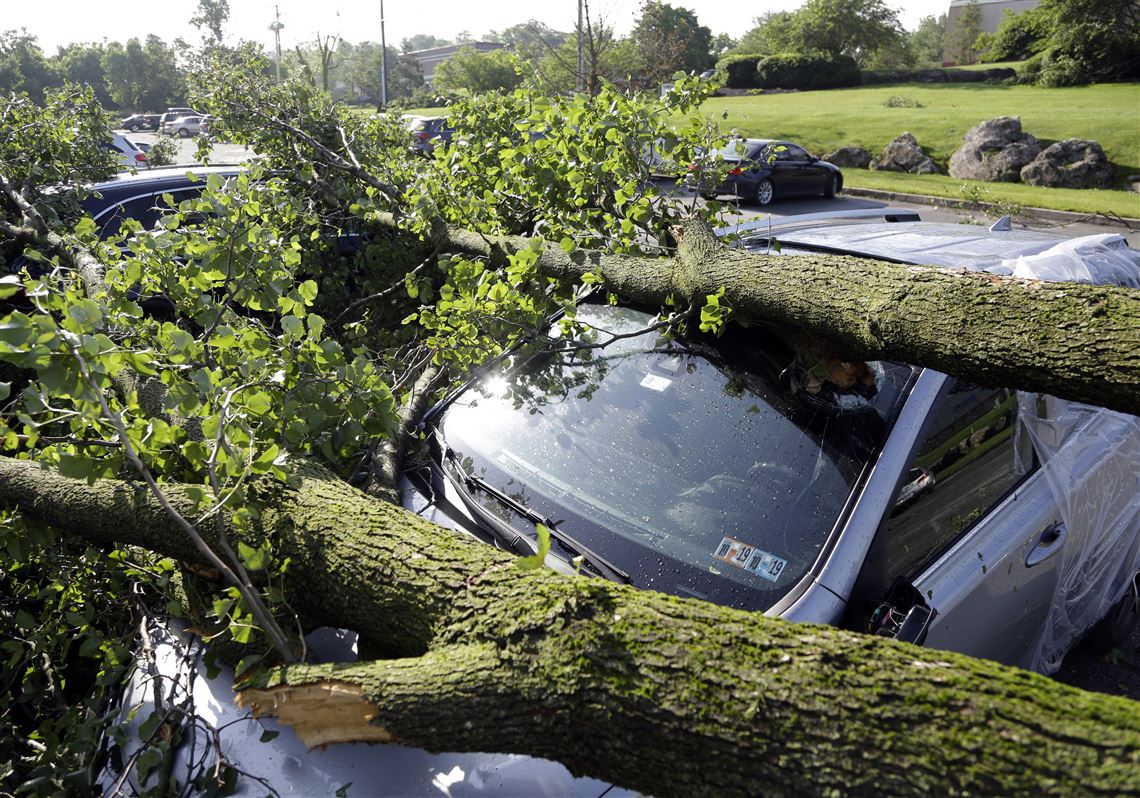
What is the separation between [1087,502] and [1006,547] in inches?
25.1

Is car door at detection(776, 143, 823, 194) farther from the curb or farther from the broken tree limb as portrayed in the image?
the broken tree limb

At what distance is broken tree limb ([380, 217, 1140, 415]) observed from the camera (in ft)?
7.04

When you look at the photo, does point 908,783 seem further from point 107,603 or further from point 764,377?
point 107,603

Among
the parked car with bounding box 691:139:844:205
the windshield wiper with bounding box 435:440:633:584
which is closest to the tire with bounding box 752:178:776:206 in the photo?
the parked car with bounding box 691:139:844:205

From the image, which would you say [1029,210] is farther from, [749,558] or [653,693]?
[653,693]

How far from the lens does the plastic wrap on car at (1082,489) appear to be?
10.4 ft

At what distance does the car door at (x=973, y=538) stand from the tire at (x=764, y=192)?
15452 millimetres

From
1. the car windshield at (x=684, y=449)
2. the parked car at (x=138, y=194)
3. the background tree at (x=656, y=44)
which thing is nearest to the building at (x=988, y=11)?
the background tree at (x=656, y=44)

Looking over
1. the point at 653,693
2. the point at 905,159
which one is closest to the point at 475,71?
the point at 905,159

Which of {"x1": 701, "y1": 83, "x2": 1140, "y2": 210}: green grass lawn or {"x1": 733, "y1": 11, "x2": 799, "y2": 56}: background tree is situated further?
{"x1": 733, "y1": 11, "x2": 799, "y2": 56}: background tree

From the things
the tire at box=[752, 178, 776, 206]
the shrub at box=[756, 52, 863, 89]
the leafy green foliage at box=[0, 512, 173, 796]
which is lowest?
the leafy green foliage at box=[0, 512, 173, 796]

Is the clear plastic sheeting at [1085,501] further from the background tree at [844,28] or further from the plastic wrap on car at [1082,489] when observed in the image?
the background tree at [844,28]

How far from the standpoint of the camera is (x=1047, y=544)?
303cm

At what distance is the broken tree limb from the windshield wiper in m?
1.08
